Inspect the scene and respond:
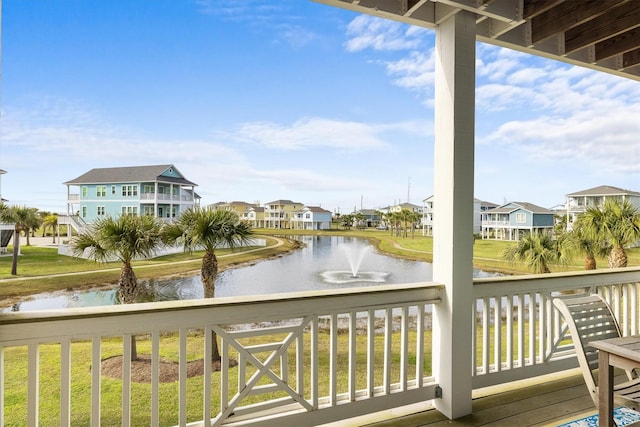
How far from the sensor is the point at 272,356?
2.16 m

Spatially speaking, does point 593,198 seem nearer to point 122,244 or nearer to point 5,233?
point 122,244

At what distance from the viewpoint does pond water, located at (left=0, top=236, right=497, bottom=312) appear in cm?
200

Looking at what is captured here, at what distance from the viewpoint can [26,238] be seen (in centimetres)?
194

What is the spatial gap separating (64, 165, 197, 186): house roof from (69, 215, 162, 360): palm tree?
0.73ft

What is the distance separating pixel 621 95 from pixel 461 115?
240 centimetres

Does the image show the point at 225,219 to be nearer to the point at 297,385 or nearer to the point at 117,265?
the point at 117,265

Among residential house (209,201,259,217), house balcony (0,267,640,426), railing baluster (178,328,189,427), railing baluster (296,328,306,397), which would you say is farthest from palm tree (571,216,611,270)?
railing baluster (178,328,189,427)

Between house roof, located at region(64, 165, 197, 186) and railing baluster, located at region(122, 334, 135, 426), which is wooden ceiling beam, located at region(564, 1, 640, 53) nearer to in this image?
house roof, located at region(64, 165, 197, 186)

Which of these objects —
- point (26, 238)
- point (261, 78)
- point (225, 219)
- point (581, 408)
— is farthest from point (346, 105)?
point (581, 408)

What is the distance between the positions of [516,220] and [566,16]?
1.64 meters

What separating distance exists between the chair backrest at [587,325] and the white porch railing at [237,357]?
0.80 metres

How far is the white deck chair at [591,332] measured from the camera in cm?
184

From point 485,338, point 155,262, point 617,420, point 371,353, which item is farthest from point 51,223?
point 617,420

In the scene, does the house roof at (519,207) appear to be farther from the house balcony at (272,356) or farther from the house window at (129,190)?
the house window at (129,190)
